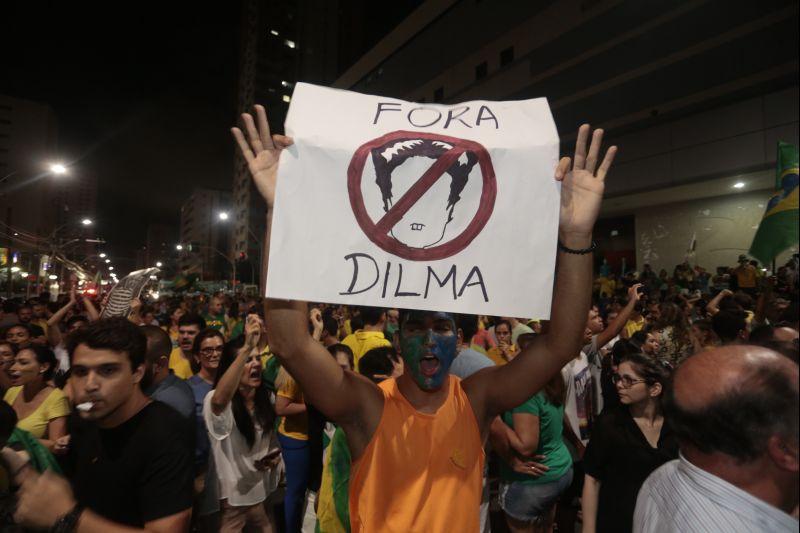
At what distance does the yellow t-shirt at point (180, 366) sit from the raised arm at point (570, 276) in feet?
15.6

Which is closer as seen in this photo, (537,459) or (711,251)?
(537,459)

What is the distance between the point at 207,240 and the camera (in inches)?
4835

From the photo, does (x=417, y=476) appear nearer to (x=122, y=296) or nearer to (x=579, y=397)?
(x=579, y=397)

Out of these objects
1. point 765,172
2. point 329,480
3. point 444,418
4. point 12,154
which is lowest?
point 329,480

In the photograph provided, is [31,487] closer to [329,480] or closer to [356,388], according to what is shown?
[356,388]

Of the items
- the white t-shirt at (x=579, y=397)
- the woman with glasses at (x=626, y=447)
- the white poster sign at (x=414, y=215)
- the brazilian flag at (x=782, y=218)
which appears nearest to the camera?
the brazilian flag at (x=782, y=218)

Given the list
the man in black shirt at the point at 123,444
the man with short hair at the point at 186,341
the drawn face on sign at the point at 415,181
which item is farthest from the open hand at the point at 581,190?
the man with short hair at the point at 186,341

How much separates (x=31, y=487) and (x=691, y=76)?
1920cm

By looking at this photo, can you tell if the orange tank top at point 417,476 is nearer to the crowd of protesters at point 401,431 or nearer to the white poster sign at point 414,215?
the crowd of protesters at point 401,431

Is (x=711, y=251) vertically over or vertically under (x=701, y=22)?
under

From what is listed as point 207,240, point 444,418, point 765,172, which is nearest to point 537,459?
point 444,418

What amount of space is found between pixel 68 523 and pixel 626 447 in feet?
9.48

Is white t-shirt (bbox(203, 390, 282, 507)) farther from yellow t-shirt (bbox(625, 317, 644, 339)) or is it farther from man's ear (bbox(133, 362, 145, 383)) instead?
yellow t-shirt (bbox(625, 317, 644, 339))

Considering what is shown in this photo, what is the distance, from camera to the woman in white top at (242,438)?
361 centimetres
